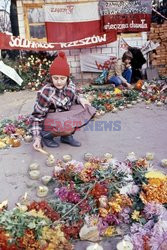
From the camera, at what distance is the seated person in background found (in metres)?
8.02

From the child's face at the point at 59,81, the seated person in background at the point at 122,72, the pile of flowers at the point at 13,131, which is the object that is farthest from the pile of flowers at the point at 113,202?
the seated person in background at the point at 122,72

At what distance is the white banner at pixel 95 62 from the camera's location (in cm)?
948

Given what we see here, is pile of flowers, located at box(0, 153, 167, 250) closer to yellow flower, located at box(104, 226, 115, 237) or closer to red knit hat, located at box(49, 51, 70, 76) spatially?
yellow flower, located at box(104, 226, 115, 237)

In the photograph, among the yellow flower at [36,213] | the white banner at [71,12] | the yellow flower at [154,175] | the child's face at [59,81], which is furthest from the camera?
the white banner at [71,12]

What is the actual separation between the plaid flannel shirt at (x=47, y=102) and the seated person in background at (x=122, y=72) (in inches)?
157

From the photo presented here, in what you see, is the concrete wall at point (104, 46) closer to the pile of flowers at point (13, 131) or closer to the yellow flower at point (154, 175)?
the pile of flowers at point (13, 131)

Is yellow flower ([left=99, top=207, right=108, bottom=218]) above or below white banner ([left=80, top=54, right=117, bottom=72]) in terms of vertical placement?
below

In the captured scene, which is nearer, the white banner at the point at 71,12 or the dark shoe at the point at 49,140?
the dark shoe at the point at 49,140

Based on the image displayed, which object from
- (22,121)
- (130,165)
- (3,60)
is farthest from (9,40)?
(130,165)

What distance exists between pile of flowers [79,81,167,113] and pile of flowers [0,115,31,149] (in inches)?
63.7

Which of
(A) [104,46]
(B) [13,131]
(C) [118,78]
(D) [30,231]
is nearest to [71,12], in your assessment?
(A) [104,46]

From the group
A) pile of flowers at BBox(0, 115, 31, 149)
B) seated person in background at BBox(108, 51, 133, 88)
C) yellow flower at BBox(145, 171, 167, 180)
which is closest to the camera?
yellow flower at BBox(145, 171, 167, 180)

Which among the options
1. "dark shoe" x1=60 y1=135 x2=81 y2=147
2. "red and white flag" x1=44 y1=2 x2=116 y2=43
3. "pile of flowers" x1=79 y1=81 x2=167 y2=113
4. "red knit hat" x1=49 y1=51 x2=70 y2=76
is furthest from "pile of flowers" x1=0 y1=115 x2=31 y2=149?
"red and white flag" x1=44 y1=2 x2=116 y2=43

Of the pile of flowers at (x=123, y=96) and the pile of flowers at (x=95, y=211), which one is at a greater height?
the pile of flowers at (x=123, y=96)
